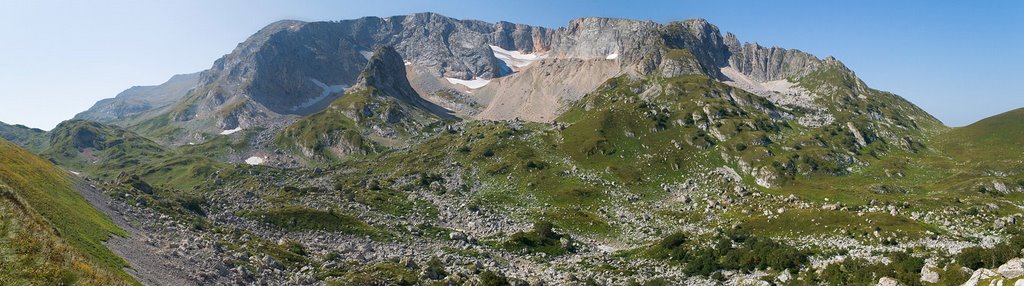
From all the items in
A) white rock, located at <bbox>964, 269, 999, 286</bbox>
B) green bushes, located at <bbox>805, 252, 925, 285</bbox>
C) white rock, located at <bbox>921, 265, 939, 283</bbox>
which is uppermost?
white rock, located at <bbox>964, 269, 999, 286</bbox>

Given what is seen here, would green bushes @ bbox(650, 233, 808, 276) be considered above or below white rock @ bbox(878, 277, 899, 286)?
below

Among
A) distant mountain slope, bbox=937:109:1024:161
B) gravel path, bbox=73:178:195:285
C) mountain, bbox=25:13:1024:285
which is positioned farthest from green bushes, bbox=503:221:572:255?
distant mountain slope, bbox=937:109:1024:161

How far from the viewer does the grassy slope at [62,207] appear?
37312 mm

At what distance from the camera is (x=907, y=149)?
165 meters

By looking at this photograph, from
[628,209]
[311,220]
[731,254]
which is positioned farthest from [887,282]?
[311,220]

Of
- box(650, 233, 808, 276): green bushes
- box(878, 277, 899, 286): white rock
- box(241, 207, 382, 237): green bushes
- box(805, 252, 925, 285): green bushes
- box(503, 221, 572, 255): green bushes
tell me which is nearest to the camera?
box(878, 277, 899, 286): white rock

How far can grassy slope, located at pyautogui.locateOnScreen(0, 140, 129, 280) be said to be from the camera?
3731 centimetres

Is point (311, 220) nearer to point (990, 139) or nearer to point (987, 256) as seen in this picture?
point (987, 256)

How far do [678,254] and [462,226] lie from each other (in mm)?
43670

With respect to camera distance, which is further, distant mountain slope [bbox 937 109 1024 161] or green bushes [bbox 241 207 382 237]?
distant mountain slope [bbox 937 109 1024 161]

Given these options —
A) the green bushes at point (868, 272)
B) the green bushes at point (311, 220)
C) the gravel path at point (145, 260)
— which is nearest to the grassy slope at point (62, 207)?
the gravel path at point (145, 260)

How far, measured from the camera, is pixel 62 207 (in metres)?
46.5

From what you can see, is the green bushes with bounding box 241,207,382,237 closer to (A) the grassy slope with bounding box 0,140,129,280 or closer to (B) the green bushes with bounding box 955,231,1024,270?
(A) the grassy slope with bounding box 0,140,129,280

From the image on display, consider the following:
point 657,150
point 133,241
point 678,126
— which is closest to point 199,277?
point 133,241
